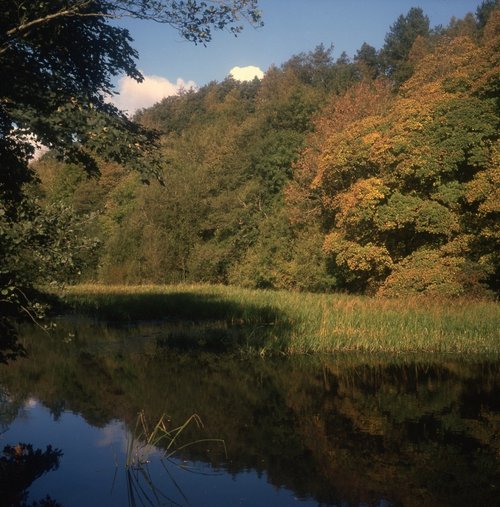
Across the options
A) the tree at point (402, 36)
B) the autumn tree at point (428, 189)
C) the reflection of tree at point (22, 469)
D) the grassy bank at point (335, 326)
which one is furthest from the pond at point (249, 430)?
the tree at point (402, 36)

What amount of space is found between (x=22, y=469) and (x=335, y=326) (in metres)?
9.12

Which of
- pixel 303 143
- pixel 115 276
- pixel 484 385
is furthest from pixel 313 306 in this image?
pixel 115 276

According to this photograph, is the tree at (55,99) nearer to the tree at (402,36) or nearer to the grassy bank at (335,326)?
the grassy bank at (335,326)

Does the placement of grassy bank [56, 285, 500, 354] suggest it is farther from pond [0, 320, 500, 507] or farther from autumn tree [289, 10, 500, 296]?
autumn tree [289, 10, 500, 296]

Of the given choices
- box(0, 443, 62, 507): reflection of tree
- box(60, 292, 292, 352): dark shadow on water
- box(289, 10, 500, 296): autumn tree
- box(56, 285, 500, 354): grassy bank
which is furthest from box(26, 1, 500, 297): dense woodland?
box(56, 285, 500, 354): grassy bank

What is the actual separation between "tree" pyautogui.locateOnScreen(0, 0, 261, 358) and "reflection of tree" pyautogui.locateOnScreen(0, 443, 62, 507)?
1.88 metres

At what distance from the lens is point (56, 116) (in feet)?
19.0

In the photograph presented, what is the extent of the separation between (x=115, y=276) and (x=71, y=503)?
33218 mm

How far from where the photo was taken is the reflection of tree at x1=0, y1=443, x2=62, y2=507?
19.1ft

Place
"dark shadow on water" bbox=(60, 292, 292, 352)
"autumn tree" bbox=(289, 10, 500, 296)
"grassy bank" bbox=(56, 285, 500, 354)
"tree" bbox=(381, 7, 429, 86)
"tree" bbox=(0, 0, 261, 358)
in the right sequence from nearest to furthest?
"tree" bbox=(0, 0, 261, 358)
"grassy bank" bbox=(56, 285, 500, 354)
"dark shadow on water" bbox=(60, 292, 292, 352)
"autumn tree" bbox=(289, 10, 500, 296)
"tree" bbox=(381, 7, 429, 86)

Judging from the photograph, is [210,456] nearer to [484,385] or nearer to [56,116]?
[56,116]

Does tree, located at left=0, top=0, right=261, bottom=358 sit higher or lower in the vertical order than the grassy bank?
higher

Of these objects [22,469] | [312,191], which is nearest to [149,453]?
[22,469]

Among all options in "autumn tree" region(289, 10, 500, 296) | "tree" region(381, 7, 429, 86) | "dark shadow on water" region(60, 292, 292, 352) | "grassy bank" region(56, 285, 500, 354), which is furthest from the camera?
"tree" region(381, 7, 429, 86)
